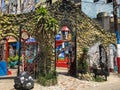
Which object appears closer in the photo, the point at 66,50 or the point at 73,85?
the point at 73,85

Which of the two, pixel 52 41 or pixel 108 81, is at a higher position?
pixel 52 41

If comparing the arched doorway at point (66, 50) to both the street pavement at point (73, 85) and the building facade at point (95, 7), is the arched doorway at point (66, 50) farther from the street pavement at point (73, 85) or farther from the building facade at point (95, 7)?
the building facade at point (95, 7)

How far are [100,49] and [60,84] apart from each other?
285 inches

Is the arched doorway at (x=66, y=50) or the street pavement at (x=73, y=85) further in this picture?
the arched doorway at (x=66, y=50)

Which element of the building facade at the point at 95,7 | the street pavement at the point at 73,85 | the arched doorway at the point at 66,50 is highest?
the building facade at the point at 95,7

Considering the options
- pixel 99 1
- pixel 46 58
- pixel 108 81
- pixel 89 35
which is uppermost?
pixel 99 1

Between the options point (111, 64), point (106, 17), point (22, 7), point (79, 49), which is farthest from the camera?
point (22, 7)

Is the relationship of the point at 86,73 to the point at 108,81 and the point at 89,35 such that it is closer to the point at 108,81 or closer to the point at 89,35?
the point at 108,81

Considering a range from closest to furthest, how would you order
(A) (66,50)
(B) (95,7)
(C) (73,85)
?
1. (C) (73,85)
2. (A) (66,50)
3. (B) (95,7)

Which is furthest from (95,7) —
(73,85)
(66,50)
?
(73,85)

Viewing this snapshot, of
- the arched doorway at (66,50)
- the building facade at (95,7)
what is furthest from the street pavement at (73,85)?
the building facade at (95,7)

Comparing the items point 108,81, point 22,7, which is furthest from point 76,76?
point 22,7

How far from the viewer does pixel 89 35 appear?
25.7m

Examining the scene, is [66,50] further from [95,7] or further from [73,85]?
[95,7]
